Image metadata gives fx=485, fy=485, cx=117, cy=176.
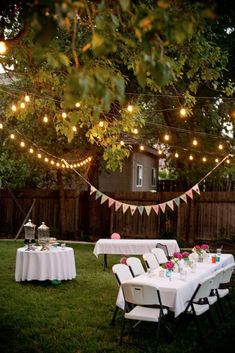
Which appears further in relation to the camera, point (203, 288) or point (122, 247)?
point (122, 247)

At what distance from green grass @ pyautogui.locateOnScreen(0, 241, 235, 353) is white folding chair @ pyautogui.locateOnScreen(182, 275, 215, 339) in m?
0.30

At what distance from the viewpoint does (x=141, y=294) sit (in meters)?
5.95

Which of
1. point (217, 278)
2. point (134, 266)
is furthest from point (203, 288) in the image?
point (134, 266)

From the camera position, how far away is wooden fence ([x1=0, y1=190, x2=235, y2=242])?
16.6 m

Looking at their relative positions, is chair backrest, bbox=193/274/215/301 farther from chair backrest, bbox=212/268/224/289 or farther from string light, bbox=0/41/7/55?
A: string light, bbox=0/41/7/55

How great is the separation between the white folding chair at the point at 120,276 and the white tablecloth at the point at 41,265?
121 inches

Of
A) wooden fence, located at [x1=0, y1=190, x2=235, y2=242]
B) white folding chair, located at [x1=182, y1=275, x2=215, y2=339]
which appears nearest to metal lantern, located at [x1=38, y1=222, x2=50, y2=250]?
white folding chair, located at [x1=182, y1=275, x2=215, y2=339]

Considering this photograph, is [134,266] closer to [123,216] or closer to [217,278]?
[217,278]

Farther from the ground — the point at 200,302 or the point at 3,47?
the point at 3,47

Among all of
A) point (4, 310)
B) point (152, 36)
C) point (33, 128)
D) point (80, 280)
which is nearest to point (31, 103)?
point (4, 310)

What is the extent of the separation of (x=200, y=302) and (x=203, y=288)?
46 centimetres

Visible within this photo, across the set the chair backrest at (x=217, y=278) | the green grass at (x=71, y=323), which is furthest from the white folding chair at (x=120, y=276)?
the chair backrest at (x=217, y=278)

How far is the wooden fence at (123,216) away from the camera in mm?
16578

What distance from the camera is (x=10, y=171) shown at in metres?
17.9
